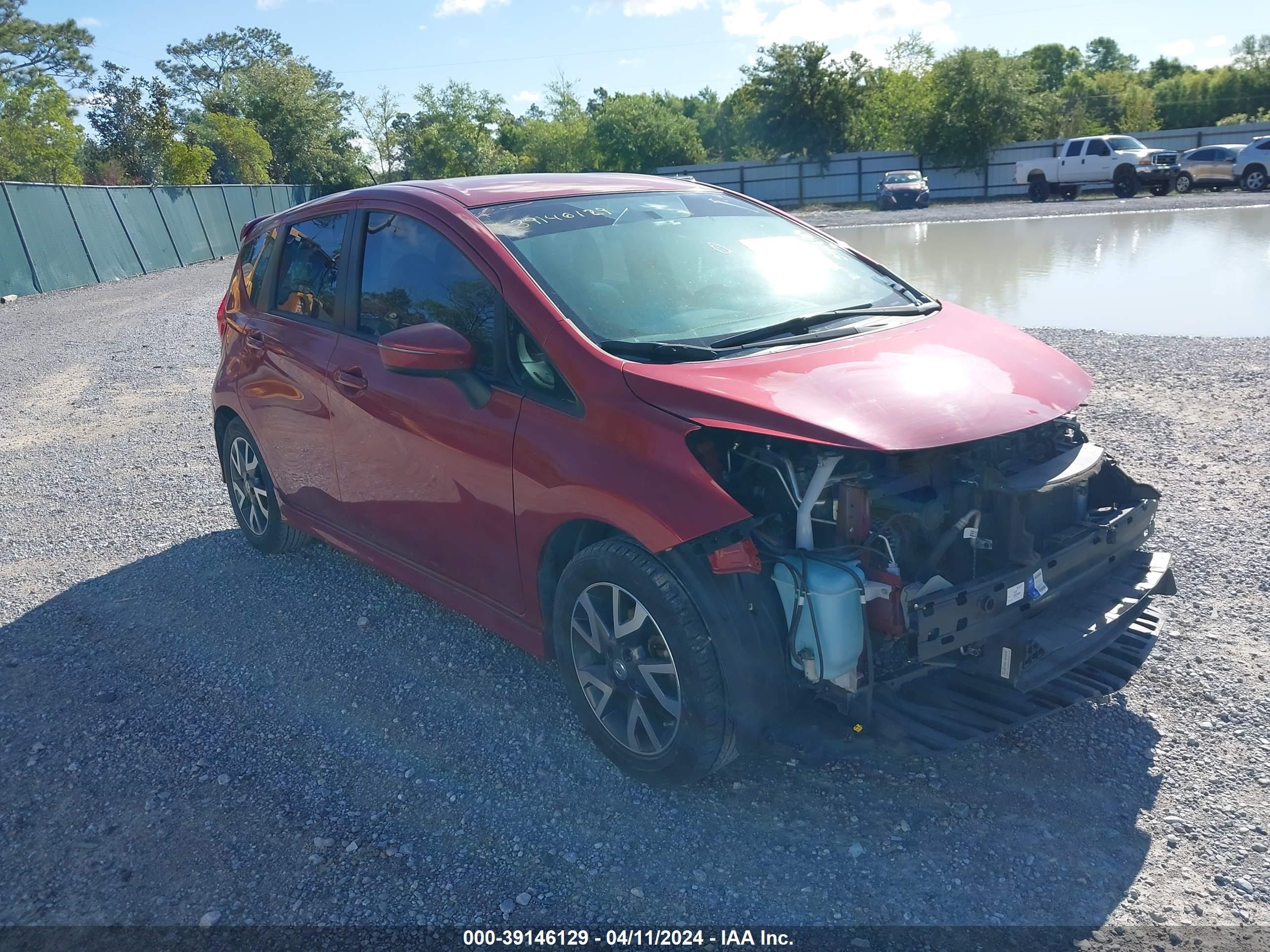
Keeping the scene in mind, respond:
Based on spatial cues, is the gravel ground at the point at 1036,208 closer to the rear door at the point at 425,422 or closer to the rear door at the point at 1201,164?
the rear door at the point at 1201,164

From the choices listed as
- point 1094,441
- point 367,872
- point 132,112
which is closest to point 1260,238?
point 1094,441

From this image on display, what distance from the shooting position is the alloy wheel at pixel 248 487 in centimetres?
545

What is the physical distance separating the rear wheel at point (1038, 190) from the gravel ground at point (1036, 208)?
1.33 ft

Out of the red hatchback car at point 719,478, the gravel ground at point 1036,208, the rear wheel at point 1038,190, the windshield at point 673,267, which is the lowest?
the gravel ground at point 1036,208

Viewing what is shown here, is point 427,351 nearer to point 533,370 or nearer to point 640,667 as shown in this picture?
point 533,370

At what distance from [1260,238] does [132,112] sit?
56.0 meters

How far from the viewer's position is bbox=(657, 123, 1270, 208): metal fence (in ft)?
134

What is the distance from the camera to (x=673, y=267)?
3928mm

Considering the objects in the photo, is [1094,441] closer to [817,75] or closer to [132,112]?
[817,75]

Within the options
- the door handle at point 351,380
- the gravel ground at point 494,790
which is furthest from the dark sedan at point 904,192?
the door handle at point 351,380

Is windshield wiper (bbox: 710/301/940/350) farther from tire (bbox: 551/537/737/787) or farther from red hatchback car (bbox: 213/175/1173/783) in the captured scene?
→ tire (bbox: 551/537/737/787)

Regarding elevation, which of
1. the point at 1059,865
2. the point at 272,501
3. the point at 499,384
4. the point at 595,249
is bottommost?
the point at 1059,865

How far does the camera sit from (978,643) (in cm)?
305

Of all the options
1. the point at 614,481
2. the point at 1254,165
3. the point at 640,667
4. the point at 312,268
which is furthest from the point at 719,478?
the point at 1254,165
